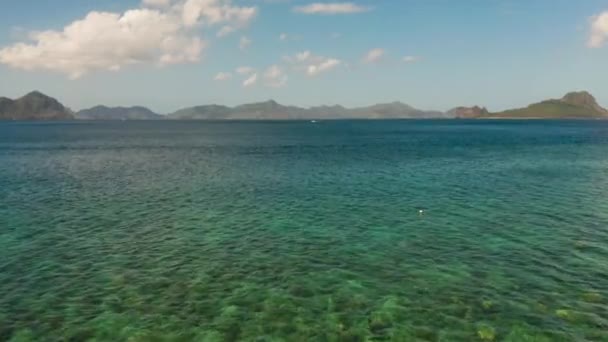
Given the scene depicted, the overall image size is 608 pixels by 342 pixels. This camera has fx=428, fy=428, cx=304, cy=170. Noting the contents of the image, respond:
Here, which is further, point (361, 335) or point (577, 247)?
point (577, 247)

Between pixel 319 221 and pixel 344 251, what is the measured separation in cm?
919

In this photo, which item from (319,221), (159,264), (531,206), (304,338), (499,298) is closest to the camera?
(304,338)

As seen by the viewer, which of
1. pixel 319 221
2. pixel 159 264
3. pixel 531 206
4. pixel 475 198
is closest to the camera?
pixel 159 264

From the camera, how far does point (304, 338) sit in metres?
19.9

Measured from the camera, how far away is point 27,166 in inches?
3526

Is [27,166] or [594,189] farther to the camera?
[27,166]

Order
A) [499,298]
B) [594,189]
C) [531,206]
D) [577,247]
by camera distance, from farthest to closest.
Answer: [594,189] → [531,206] → [577,247] → [499,298]

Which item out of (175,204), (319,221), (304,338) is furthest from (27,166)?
(304,338)

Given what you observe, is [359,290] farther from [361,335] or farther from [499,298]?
[499,298]

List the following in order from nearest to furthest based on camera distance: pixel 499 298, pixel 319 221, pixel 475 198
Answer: pixel 499 298
pixel 319 221
pixel 475 198

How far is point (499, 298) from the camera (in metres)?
23.8

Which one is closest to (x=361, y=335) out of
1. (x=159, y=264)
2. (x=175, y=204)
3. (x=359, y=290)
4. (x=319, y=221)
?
(x=359, y=290)

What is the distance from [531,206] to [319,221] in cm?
2423

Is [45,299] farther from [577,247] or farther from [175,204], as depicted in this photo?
[577,247]
